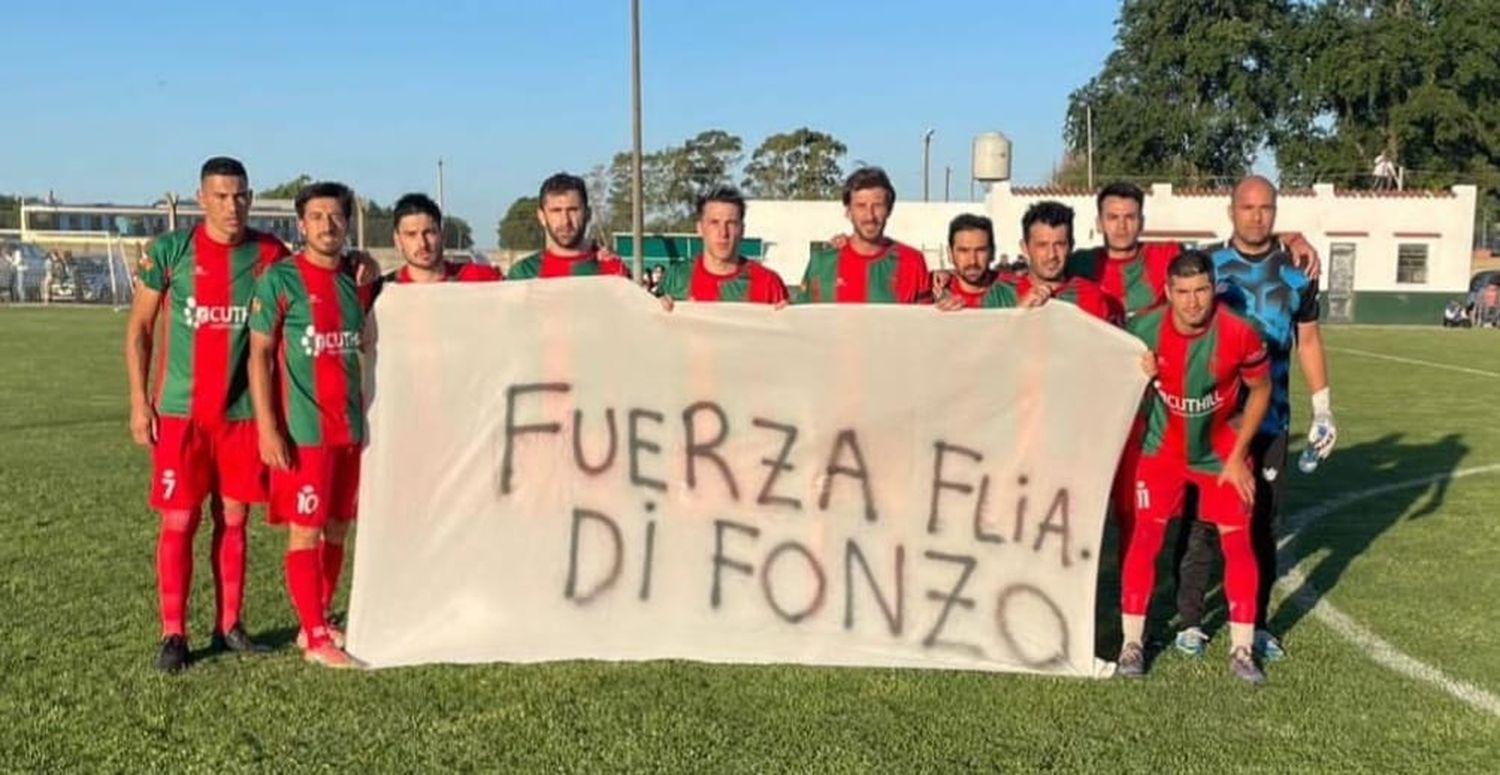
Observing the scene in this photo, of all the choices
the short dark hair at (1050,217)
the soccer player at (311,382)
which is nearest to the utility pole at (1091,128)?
the short dark hair at (1050,217)

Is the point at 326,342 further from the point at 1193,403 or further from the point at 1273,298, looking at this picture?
the point at 1273,298

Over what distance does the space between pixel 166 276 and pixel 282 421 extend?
0.71m

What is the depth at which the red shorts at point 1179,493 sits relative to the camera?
4.83 m

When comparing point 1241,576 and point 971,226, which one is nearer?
point 1241,576

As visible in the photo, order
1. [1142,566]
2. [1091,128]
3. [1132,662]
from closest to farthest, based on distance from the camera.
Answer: [1132,662]
[1142,566]
[1091,128]

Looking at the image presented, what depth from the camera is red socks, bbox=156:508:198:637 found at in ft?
15.6

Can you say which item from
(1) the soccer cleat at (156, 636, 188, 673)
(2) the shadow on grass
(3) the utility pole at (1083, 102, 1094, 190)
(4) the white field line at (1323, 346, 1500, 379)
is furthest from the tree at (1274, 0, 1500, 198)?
(1) the soccer cleat at (156, 636, 188, 673)

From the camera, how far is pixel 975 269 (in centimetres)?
523

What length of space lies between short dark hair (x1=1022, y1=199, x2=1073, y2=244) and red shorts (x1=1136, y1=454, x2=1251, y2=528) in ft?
3.32

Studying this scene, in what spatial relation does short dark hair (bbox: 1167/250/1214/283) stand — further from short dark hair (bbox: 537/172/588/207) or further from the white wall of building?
the white wall of building

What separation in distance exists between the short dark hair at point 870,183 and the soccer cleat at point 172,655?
3.23 meters

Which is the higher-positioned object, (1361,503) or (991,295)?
(991,295)

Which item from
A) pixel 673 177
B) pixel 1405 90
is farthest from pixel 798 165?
pixel 1405 90

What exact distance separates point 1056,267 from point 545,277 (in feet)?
7.03
